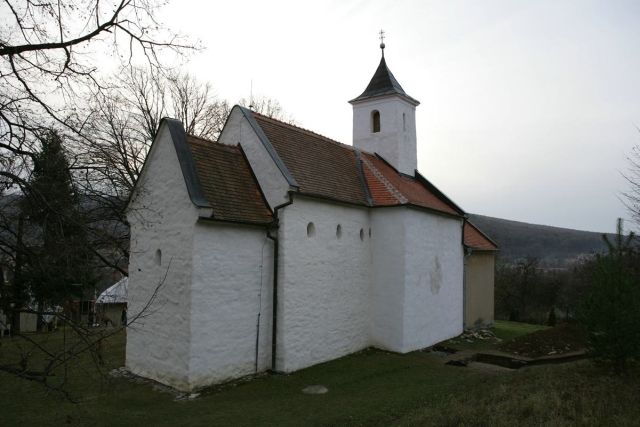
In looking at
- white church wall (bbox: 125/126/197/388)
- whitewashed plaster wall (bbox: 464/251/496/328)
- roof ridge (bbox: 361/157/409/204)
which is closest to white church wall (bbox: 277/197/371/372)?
roof ridge (bbox: 361/157/409/204)

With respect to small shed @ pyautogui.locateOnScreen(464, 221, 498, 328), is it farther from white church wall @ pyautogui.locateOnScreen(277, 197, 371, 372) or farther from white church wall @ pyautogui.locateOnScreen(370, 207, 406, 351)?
white church wall @ pyautogui.locateOnScreen(277, 197, 371, 372)

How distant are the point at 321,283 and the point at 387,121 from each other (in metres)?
9.29

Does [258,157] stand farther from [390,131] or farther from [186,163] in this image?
[390,131]

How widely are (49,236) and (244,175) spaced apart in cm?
781

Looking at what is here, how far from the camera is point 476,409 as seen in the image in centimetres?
874

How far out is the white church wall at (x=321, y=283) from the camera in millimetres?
12586

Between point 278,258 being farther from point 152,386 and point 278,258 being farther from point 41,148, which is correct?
point 41,148

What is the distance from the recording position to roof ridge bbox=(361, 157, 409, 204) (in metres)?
15.4

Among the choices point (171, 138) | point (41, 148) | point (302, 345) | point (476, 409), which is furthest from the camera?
point (302, 345)

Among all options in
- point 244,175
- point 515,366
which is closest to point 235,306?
point 244,175

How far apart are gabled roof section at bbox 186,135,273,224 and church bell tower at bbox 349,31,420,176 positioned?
26.5ft

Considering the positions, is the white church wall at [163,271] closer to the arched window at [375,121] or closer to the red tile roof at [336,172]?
the red tile roof at [336,172]

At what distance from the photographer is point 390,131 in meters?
20.0

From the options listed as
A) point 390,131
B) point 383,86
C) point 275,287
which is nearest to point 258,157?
point 275,287
